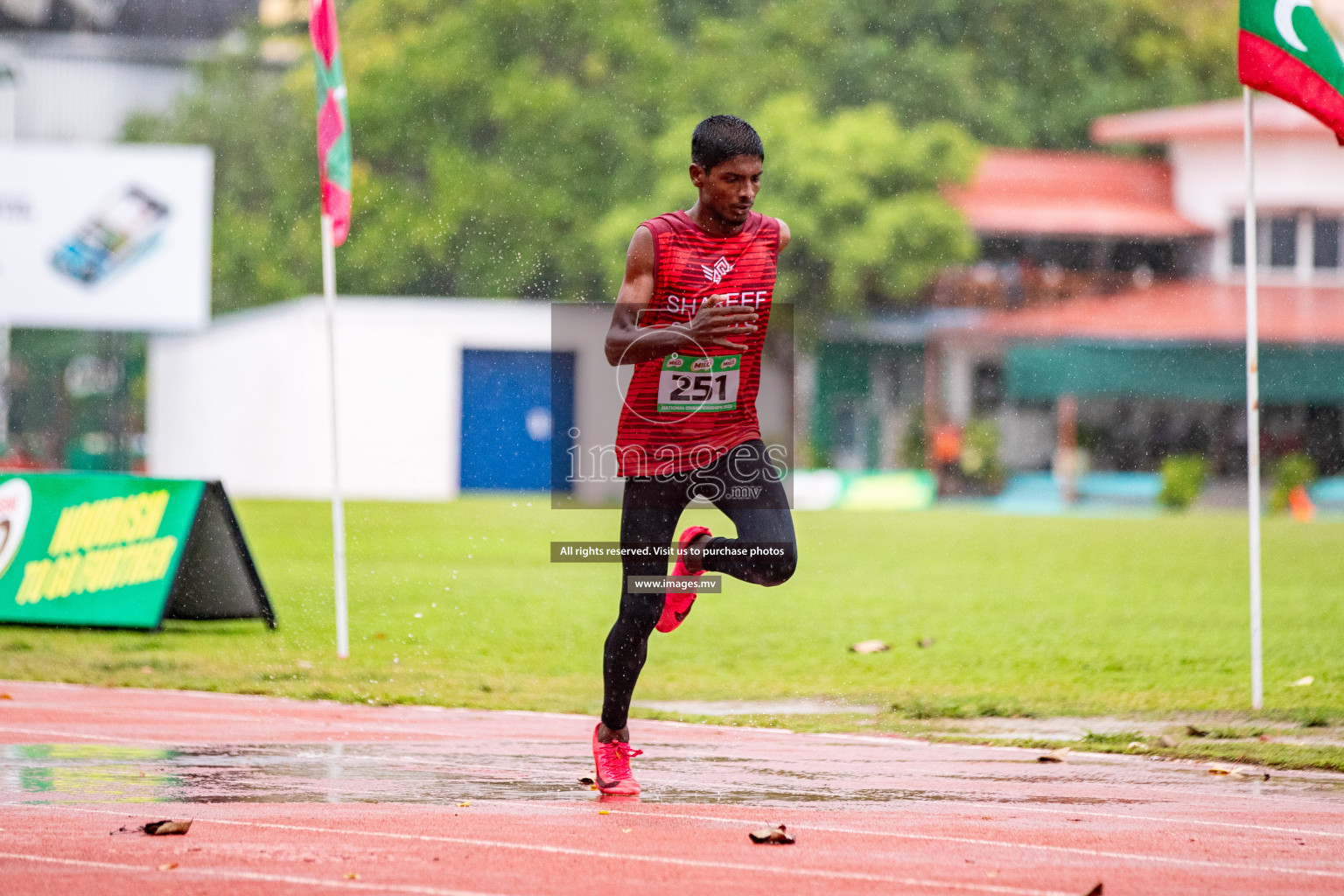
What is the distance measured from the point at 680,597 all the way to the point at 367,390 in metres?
28.1

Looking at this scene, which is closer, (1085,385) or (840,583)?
(840,583)

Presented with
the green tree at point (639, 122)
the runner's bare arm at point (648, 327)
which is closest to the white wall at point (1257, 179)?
the green tree at point (639, 122)

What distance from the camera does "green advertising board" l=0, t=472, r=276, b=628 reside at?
11.3m

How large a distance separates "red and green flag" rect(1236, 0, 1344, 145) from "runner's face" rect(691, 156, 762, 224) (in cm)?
396

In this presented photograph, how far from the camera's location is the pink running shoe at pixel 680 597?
5906mm

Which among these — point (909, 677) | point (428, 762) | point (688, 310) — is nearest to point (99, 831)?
point (428, 762)

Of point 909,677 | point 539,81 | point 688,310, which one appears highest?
point 539,81

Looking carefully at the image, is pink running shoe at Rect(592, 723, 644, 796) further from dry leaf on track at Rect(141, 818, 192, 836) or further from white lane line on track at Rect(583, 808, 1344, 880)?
dry leaf on track at Rect(141, 818, 192, 836)

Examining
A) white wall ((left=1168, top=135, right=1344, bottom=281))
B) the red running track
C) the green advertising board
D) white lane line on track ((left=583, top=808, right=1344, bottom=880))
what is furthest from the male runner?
white wall ((left=1168, top=135, right=1344, bottom=281))

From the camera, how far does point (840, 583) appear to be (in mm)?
16094

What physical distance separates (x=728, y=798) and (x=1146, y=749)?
2114 millimetres

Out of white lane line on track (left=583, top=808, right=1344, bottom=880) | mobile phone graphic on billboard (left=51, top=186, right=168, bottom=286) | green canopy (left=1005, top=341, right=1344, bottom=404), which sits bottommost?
white lane line on track (left=583, top=808, right=1344, bottom=880)

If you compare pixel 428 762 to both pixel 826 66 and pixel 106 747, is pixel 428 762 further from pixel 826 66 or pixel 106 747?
pixel 826 66

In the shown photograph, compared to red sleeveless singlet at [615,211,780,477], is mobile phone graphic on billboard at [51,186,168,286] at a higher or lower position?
higher
